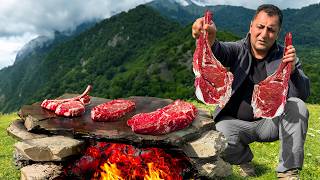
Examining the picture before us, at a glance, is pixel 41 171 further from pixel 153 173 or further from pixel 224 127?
pixel 224 127

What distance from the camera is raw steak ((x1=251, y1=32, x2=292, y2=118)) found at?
24.0 feet

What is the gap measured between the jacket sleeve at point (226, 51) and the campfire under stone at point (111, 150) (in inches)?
47.8

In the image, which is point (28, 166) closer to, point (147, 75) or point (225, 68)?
point (225, 68)

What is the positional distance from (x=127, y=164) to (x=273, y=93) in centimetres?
284

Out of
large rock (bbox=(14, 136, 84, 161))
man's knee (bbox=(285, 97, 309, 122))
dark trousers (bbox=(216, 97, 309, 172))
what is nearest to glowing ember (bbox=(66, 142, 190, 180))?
large rock (bbox=(14, 136, 84, 161))

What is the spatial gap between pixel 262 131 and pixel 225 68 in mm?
1357

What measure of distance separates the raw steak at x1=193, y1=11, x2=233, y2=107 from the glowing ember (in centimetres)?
126

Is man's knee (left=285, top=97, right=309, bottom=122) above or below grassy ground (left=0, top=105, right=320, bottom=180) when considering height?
above

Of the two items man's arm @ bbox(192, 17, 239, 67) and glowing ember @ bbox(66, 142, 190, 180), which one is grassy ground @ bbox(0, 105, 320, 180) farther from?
man's arm @ bbox(192, 17, 239, 67)

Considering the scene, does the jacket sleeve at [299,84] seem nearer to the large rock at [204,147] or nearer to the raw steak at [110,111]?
the large rock at [204,147]

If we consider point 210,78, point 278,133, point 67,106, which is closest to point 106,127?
point 67,106

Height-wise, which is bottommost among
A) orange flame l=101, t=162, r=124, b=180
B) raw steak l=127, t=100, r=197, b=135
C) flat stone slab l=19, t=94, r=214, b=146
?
orange flame l=101, t=162, r=124, b=180

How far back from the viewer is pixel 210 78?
7.94 meters

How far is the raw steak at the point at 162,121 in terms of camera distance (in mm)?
7086
